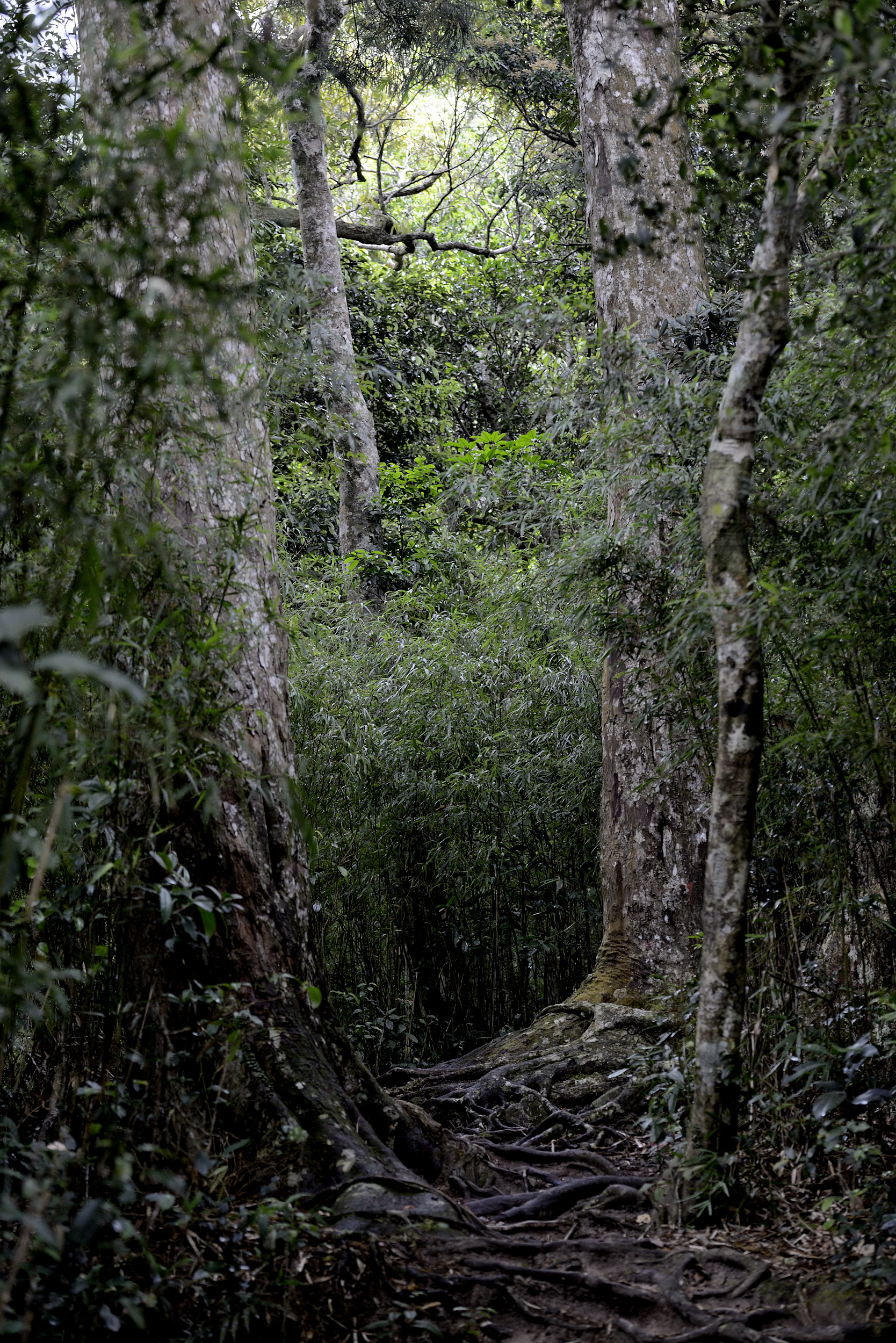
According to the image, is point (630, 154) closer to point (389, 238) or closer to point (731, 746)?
point (731, 746)

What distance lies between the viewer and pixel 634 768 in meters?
4.73

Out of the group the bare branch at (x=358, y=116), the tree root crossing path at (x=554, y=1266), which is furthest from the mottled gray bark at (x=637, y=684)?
the bare branch at (x=358, y=116)

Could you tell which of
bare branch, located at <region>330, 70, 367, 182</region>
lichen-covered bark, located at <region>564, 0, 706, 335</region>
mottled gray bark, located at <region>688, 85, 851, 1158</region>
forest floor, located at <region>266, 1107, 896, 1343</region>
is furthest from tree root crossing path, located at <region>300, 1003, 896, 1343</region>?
bare branch, located at <region>330, 70, 367, 182</region>

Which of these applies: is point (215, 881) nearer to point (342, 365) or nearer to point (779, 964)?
point (779, 964)

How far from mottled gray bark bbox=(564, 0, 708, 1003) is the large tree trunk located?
1.68 meters

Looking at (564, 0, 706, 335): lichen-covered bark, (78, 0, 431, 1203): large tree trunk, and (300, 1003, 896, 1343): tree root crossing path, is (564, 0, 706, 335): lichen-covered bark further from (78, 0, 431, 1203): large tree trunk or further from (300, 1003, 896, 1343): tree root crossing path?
(300, 1003, 896, 1343): tree root crossing path

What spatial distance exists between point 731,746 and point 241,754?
4.32 feet

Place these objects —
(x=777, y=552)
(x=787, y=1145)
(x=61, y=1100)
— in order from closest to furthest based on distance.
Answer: (x=61, y=1100) < (x=787, y=1145) < (x=777, y=552)

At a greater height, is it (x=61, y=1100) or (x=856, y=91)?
(x=856, y=91)

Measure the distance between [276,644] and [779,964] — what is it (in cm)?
176

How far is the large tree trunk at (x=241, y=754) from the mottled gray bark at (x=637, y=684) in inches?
66.0

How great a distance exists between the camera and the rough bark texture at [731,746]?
2.46m

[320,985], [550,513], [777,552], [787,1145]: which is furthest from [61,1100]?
[550,513]

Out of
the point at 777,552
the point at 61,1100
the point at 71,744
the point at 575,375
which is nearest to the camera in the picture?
the point at 71,744
